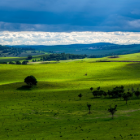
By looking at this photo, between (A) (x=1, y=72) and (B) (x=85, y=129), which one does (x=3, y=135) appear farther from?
(A) (x=1, y=72)

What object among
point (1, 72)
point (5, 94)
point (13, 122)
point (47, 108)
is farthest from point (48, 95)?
point (1, 72)

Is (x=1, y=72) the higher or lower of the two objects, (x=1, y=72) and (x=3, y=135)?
the higher

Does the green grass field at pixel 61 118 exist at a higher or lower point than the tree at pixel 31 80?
lower

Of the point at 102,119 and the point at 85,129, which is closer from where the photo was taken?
the point at 85,129

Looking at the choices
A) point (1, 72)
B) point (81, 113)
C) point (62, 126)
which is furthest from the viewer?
point (1, 72)

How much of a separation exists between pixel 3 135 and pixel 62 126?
13305 mm

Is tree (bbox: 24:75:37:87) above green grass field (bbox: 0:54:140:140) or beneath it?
above

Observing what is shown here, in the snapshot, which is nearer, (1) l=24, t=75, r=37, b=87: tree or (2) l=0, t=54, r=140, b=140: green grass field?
(2) l=0, t=54, r=140, b=140: green grass field

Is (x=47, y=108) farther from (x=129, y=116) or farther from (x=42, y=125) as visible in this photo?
(x=129, y=116)

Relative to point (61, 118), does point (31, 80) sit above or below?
above

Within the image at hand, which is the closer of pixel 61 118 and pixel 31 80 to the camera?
pixel 61 118

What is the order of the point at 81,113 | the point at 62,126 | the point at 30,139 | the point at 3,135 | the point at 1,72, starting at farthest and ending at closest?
1. the point at 1,72
2. the point at 81,113
3. the point at 62,126
4. the point at 3,135
5. the point at 30,139

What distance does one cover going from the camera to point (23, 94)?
10588cm

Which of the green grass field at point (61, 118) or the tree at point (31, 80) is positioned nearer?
the green grass field at point (61, 118)
